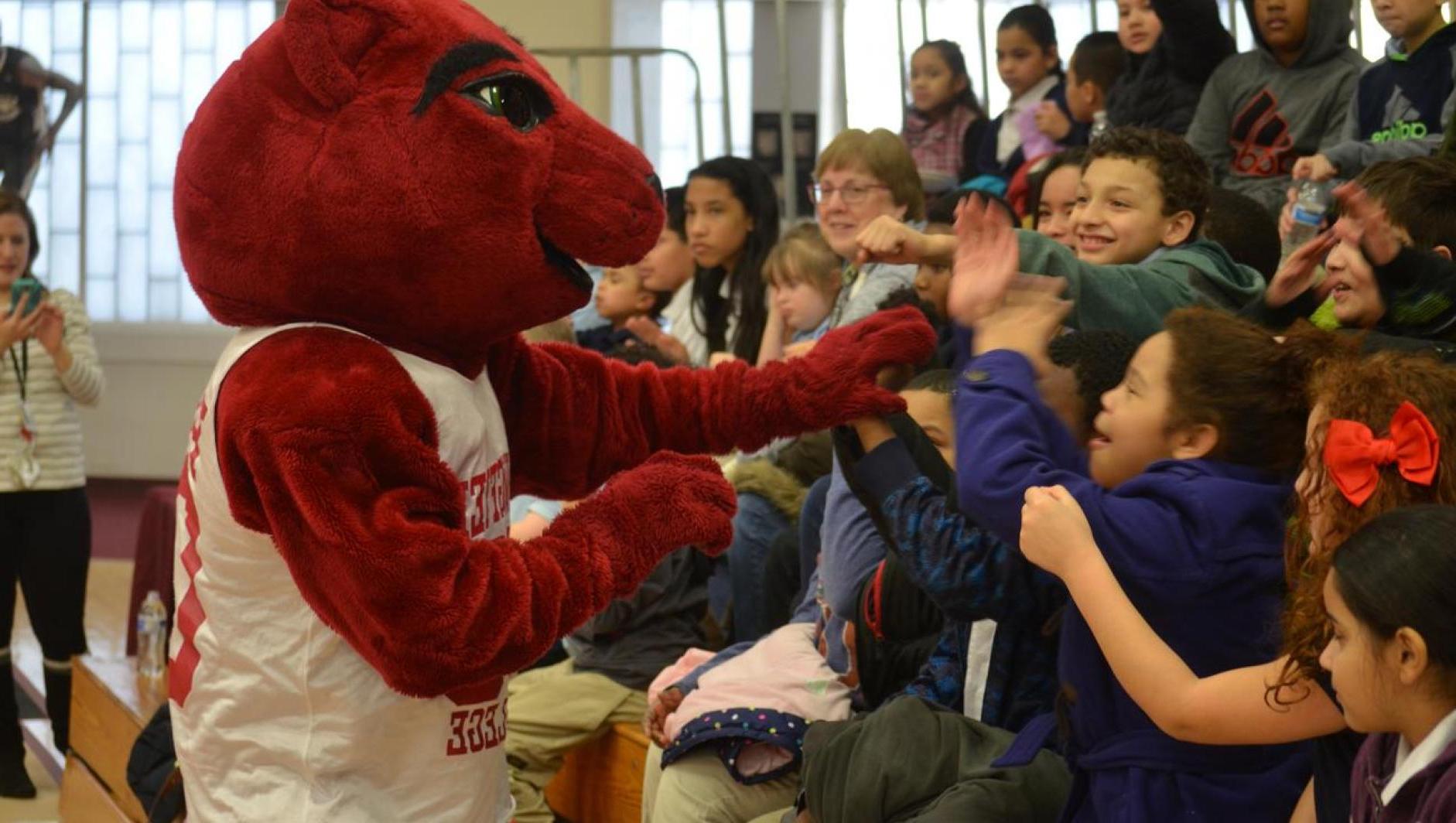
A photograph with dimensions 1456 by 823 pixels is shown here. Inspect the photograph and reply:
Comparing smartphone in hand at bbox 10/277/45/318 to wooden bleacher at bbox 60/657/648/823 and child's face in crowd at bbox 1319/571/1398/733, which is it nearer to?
wooden bleacher at bbox 60/657/648/823

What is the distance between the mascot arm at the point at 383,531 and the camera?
5.60ft

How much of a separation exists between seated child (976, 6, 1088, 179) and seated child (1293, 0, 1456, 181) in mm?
1360

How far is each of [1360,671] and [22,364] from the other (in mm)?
4176

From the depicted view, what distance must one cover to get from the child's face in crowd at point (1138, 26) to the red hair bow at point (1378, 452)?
3.08 meters

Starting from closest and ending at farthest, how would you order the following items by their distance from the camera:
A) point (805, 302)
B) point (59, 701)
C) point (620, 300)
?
point (805, 302) < point (59, 701) < point (620, 300)

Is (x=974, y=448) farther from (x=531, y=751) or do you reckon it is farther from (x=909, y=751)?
(x=531, y=751)

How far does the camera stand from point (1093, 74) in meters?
4.82

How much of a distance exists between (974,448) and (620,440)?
44 centimetres

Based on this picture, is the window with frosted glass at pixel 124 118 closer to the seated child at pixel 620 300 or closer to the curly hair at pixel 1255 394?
the seated child at pixel 620 300

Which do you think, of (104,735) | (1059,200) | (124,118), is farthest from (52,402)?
(124,118)

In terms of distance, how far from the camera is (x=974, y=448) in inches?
79.5

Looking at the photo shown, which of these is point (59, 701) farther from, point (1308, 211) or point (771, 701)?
point (1308, 211)

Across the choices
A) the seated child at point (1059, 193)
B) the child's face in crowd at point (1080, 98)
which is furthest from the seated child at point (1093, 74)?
the seated child at point (1059, 193)

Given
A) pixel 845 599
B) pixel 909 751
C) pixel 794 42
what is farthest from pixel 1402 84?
pixel 794 42
